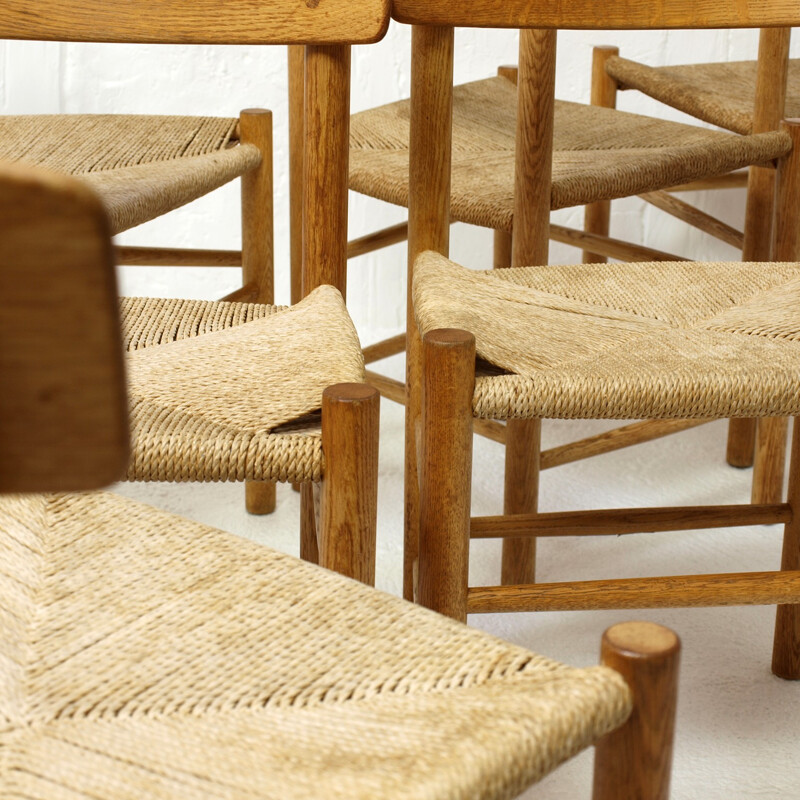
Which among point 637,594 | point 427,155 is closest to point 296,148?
point 427,155

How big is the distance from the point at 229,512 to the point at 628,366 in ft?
2.77

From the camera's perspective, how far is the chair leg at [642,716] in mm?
478

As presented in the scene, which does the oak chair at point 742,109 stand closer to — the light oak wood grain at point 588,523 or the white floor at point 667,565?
the white floor at point 667,565

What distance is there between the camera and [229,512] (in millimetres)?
1538

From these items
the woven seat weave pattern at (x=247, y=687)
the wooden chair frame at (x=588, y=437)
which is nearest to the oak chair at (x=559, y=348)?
the wooden chair frame at (x=588, y=437)

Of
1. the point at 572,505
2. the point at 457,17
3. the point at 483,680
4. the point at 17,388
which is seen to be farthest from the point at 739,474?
the point at 17,388

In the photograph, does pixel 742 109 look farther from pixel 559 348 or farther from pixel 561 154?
pixel 559 348

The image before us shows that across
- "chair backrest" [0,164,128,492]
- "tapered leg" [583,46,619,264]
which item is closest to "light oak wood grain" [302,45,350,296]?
"chair backrest" [0,164,128,492]

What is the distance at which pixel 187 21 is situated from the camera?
37.7 inches

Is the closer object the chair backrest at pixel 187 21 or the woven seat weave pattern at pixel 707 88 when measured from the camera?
the chair backrest at pixel 187 21

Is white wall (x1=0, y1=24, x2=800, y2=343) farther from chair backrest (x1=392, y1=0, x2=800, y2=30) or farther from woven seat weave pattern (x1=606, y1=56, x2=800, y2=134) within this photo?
chair backrest (x1=392, y1=0, x2=800, y2=30)

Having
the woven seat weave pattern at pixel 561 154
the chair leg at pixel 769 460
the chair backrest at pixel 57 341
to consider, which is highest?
the chair backrest at pixel 57 341

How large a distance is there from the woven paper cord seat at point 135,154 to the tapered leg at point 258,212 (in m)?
0.03

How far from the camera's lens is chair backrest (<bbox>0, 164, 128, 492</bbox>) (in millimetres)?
247
